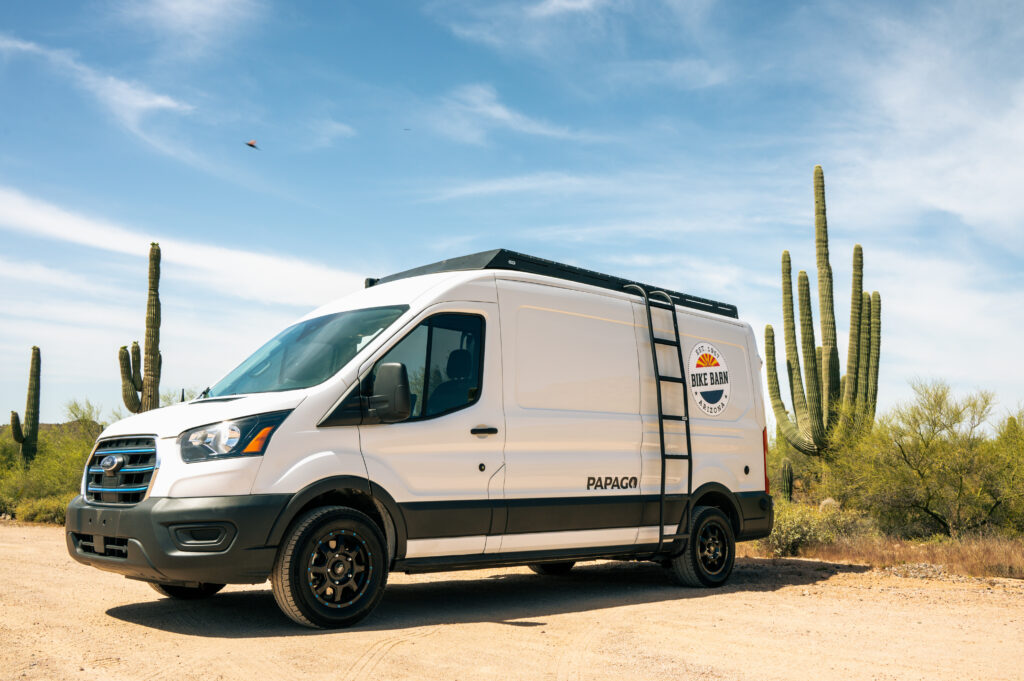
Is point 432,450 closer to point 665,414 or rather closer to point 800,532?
point 665,414

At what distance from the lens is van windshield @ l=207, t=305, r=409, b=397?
6922mm

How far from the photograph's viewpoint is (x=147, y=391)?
68.8 ft

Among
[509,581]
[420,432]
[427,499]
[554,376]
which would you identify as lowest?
[509,581]

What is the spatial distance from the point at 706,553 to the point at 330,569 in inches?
186

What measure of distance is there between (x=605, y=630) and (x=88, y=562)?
391cm

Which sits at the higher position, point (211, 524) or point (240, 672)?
point (211, 524)

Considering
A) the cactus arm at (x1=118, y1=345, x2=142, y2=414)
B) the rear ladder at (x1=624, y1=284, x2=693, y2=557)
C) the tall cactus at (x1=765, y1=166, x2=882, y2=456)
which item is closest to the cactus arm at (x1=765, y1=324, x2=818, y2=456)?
the tall cactus at (x1=765, y1=166, x2=882, y2=456)

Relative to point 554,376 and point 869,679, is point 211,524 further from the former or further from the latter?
point 869,679

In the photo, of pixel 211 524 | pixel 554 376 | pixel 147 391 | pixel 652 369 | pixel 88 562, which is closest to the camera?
pixel 211 524

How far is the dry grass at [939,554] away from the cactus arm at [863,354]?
6755 mm

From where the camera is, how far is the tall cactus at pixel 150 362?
68.4 feet

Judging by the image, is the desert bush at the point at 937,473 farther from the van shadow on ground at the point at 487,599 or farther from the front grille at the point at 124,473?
the front grille at the point at 124,473

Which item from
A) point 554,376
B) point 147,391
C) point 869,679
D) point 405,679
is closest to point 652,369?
point 554,376

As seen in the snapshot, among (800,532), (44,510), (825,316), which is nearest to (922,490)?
(800,532)
